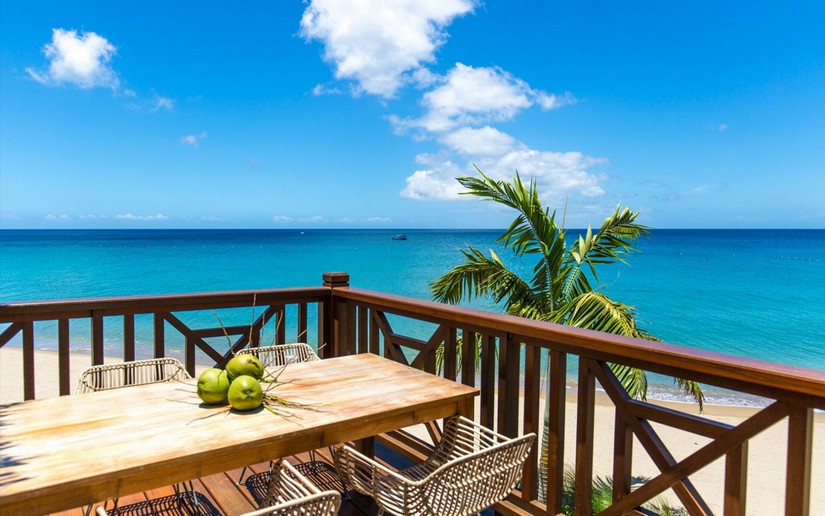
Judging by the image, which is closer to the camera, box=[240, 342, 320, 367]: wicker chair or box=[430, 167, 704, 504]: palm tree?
box=[240, 342, 320, 367]: wicker chair

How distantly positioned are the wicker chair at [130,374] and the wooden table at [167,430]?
1.88 feet

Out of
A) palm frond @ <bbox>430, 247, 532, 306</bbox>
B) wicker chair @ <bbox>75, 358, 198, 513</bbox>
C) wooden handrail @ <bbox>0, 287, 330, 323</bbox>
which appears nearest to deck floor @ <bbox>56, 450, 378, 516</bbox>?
wicker chair @ <bbox>75, 358, 198, 513</bbox>

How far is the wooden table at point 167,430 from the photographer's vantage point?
4.43 ft

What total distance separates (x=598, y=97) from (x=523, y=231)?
24529 mm

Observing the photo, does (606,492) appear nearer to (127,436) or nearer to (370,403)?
(370,403)

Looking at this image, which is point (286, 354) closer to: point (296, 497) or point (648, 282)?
point (296, 497)

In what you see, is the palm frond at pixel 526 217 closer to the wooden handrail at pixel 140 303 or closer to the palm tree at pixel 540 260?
the palm tree at pixel 540 260

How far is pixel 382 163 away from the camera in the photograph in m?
41.8

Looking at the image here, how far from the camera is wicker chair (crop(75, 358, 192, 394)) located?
254 centimetres

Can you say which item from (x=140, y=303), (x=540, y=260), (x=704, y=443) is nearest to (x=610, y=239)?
(x=540, y=260)

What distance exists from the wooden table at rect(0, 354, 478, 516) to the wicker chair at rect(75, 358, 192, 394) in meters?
0.57

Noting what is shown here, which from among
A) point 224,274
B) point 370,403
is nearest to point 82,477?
point 370,403

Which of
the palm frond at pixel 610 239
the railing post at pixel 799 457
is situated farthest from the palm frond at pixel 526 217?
the railing post at pixel 799 457

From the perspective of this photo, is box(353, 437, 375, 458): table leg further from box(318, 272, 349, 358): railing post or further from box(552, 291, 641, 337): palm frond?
box(552, 291, 641, 337): palm frond
